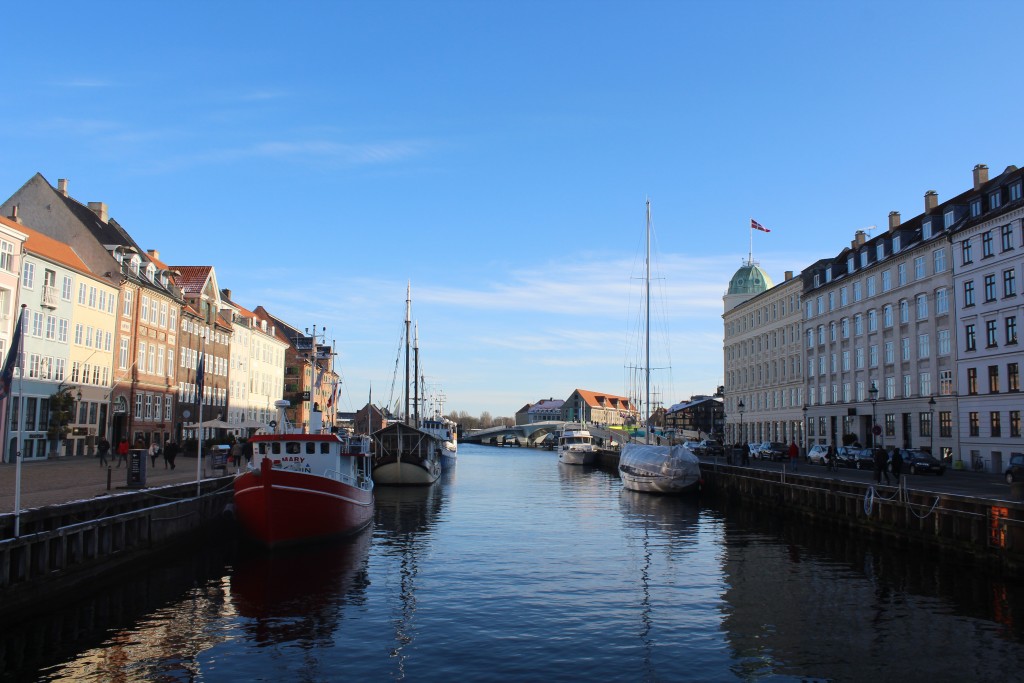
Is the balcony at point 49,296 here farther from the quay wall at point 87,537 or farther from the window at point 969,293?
the window at point 969,293

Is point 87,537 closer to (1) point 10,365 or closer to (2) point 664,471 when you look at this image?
(1) point 10,365

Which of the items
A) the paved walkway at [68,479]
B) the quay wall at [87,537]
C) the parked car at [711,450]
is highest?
the parked car at [711,450]

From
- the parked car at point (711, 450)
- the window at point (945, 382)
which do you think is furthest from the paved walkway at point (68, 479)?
the parked car at point (711, 450)

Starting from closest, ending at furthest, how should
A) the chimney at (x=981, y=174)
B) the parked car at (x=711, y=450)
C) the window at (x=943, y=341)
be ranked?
the window at (x=943, y=341) → the chimney at (x=981, y=174) → the parked car at (x=711, y=450)

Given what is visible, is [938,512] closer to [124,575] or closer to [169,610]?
[169,610]

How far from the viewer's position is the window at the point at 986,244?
56.3m

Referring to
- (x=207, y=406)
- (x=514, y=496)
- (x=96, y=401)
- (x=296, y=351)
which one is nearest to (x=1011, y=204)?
(x=514, y=496)

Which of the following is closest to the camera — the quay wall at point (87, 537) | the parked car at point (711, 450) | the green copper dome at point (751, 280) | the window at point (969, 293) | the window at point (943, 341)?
the quay wall at point (87, 537)

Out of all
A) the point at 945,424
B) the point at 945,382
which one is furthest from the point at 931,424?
the point at 945,382

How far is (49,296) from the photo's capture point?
50875 millimetres

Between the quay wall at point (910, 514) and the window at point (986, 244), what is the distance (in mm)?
22910

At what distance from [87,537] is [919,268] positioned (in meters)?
62.3

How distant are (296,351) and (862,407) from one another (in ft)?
275

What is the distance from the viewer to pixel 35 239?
5353 cm
